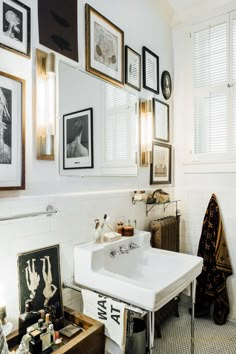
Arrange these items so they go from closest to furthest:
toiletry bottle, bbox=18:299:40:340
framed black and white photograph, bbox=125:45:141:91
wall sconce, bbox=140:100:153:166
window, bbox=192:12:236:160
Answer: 1. toiletry bottle, bbox=18:299:40:340
2. framed black and white photograph, bbox=125:45:141:91
3. wall sconce, bbox=140:100:153:166
4. window, bbox=192:12:236:160

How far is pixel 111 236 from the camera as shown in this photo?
186cm

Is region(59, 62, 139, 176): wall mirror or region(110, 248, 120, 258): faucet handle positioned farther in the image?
region(110, 248, 120, 258): faucet handle

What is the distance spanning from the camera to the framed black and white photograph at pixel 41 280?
55.5 inches

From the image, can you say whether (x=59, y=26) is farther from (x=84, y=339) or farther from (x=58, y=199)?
(x=84, y=339)

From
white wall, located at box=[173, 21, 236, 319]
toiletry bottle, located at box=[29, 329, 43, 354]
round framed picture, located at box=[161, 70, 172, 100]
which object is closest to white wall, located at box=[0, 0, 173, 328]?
toiletry bottle, located at box=[29, 329, 43, 354]

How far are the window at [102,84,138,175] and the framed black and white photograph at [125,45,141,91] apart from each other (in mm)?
114

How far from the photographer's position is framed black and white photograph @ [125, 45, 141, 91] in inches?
86.9

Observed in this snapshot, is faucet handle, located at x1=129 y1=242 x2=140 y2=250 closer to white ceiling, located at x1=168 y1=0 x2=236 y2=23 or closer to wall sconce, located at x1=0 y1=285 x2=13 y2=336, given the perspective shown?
wall sconce, located at x1=0 y1=285 x2=13 y2=336

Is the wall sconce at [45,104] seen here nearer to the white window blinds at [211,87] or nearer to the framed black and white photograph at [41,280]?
the framed black and white photograph at [41,280]

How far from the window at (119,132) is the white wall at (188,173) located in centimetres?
70

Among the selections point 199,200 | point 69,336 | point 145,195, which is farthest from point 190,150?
point 69,336

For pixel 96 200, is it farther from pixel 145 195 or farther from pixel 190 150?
pixel 190 150

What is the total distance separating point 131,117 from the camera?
2.25 m

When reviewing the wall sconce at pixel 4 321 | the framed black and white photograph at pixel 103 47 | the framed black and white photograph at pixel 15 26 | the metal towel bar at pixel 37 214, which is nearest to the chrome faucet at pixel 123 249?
the metal towel bar at pixel 37 214
